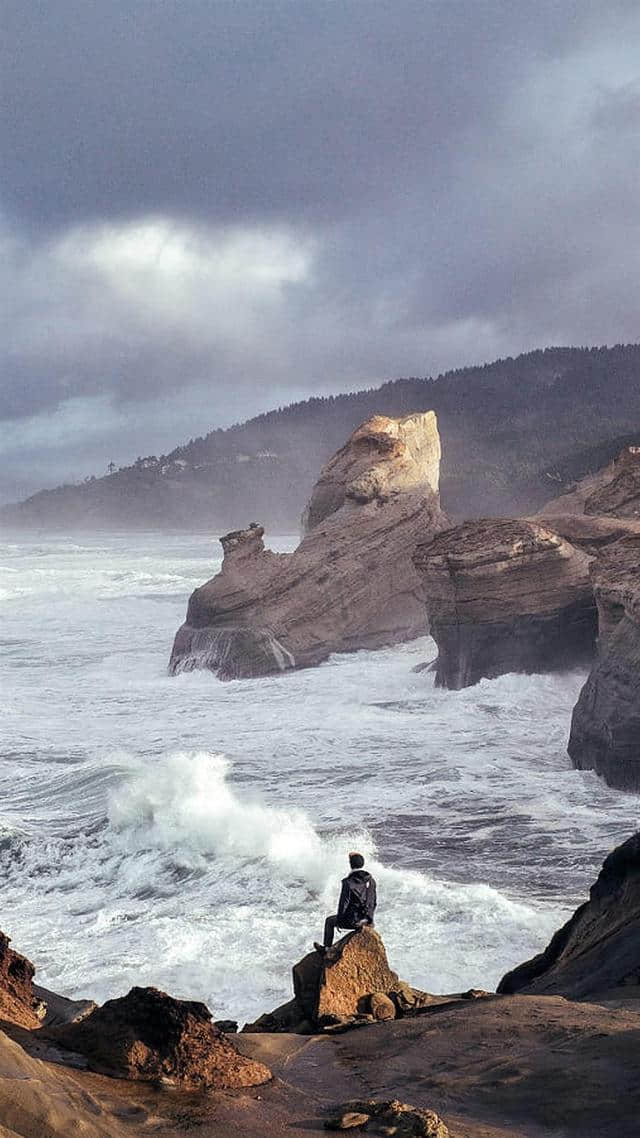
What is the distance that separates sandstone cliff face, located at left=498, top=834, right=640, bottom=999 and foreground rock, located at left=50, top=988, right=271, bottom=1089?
2855 mm

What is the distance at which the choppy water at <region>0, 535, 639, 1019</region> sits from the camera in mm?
9594

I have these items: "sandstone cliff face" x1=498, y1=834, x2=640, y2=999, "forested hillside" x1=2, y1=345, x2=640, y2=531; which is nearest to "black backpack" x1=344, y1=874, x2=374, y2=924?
"sandstone cliff face" x1=498, y1=834, x2=640, y2=999

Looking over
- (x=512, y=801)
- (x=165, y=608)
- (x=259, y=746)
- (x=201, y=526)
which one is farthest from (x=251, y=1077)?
(x=201, y=526)

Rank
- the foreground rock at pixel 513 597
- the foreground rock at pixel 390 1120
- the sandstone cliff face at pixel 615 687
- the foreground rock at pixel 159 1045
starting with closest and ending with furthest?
the foreground rock at pixel 390 1120 < the foreground rock at pixel 159 1045 < the sandstone cliff face at pixel 615 687 < the foreground rock at pixel 513 597

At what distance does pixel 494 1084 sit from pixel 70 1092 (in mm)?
2230

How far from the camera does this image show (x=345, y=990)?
7.06 meters

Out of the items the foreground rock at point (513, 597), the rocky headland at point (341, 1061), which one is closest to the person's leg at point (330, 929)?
the rocky headland at point (341, 1061)

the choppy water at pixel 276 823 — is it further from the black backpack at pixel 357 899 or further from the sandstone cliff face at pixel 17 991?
the sandstone cliff face at pixel 17 991

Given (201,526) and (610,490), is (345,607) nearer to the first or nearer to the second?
(610,490)

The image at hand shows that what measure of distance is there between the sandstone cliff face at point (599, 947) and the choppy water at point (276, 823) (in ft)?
2.63

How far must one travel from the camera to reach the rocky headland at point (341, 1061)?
4.51 m

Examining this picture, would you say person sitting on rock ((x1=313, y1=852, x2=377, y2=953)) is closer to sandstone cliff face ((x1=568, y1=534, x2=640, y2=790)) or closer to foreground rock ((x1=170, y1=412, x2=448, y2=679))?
sandstone cliff face ((x1=568, y1=534, x2=640, y2=790))

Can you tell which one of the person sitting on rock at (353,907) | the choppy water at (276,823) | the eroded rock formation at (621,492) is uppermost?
the eroded rock formation at (621,492)

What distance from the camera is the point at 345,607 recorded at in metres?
26.2
